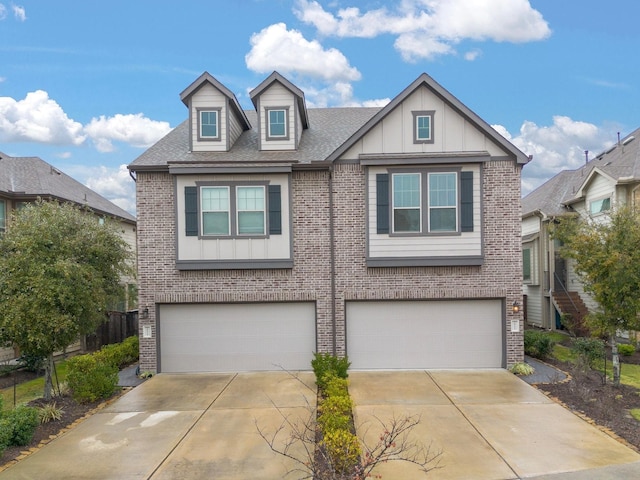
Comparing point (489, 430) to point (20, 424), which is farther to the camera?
point (489, 430)

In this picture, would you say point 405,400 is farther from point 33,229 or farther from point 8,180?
point 8,180

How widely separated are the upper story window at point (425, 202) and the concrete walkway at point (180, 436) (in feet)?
16.4

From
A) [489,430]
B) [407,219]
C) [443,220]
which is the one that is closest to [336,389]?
[489,430]

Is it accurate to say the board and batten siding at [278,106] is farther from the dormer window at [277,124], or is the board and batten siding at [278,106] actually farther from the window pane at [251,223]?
the window pane at [251,223]

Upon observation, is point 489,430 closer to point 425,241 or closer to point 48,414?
point 425,241

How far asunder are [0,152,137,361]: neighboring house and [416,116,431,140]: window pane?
938 cm

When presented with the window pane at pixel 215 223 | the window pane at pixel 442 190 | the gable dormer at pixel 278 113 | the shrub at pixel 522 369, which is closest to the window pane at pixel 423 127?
the window pane at pixel 442 190

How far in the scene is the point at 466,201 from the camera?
1268 cm

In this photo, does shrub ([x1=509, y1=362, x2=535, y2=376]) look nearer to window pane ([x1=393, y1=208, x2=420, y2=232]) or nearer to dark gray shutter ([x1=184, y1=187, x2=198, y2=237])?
window pane ([x1=393, y1=208, x2=420, y2=232])

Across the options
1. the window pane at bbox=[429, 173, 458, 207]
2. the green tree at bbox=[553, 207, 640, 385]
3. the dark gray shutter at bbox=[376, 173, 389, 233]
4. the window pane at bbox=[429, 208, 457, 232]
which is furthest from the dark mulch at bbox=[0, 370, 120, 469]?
the green tree at bbox=[553, 207, 640, 385]

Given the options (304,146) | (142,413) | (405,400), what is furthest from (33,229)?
(405,400)

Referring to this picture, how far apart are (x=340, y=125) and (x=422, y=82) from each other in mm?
4124

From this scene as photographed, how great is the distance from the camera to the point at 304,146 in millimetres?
14539

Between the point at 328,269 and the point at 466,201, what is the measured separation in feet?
13.6
